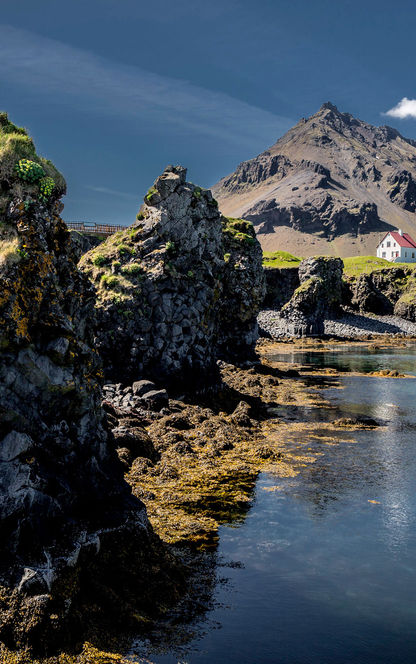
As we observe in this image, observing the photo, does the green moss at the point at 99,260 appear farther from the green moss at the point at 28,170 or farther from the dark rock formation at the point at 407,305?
the dark rock formation at the point at 407,305

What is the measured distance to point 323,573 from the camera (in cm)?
1786

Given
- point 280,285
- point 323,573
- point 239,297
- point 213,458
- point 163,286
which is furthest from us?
point 280,285

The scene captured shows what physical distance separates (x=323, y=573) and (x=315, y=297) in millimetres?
127089

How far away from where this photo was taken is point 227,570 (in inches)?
701

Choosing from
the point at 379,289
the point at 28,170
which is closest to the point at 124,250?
the point at 28,170

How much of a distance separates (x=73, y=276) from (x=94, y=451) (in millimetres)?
6163

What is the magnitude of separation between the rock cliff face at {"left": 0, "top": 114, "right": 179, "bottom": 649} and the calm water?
9.40ft

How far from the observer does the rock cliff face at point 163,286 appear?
45250 mm

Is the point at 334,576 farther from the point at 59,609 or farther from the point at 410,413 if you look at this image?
the point at 410,413

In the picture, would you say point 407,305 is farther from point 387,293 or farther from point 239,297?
point 239,297

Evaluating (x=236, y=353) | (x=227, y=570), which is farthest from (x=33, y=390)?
(x=236, y=353)

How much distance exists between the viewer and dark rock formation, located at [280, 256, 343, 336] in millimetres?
141000

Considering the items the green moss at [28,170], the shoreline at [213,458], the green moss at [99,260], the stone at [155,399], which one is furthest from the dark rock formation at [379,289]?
the green moss at [28,170]

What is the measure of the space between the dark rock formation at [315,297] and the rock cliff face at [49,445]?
411 feet
